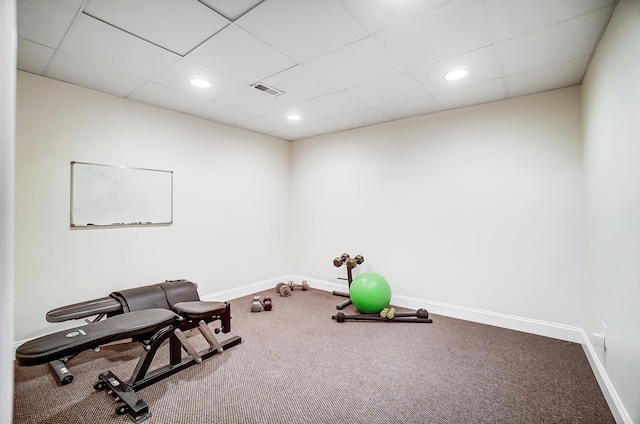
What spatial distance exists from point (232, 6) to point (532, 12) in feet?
6.13

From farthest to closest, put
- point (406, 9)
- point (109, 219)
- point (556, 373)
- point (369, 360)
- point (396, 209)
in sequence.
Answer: point (396, 209)
point (109, 219)
point (369, 360)
point (556, 373)
point (406, 9)

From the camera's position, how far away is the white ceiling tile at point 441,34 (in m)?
1.88

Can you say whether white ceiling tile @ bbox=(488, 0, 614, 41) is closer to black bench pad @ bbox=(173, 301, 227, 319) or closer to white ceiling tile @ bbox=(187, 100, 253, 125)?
white ceiling tile @ bbox=(187, 100, 253, 125)

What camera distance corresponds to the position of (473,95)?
127 inches

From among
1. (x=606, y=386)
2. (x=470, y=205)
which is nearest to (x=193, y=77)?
(x=470, y=205)

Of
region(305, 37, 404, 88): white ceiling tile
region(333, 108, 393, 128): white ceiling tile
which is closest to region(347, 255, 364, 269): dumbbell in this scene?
region(333, 108, 393, 128): white ceiling tile

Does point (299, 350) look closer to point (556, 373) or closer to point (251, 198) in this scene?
point (556, 373)

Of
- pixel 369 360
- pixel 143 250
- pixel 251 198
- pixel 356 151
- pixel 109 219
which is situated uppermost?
pixel 356 151

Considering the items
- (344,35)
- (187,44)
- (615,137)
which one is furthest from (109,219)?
(615,137)

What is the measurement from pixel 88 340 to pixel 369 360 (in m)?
2.09

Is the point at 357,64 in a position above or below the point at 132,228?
above

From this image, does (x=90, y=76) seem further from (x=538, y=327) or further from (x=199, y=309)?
(x=538, y=327)

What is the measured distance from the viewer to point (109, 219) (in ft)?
10.4

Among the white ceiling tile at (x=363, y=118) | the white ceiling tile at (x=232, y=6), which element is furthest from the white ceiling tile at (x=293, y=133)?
the white ceiling tile at (x=232, y=6)
